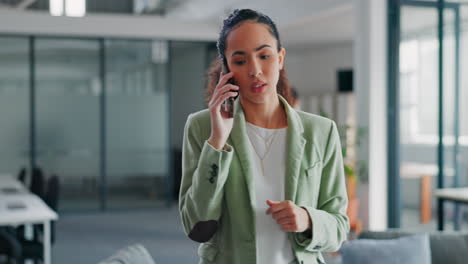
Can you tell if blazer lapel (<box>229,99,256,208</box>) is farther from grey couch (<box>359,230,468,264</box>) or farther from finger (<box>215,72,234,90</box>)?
grey couch (<box>359,230,468,264</box>)

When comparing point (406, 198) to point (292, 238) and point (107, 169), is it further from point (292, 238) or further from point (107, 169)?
point (292, 238)

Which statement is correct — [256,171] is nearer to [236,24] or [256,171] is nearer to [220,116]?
[220,116]

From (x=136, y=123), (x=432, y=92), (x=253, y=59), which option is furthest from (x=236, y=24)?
(x=136, y=123)

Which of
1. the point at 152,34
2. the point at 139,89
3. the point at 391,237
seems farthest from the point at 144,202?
the point at 391,237

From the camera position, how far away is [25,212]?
15.3 ft

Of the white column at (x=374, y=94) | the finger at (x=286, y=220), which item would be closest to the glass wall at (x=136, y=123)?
the white column at (x=374, y=94)

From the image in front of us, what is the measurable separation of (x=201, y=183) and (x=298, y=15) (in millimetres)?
7094

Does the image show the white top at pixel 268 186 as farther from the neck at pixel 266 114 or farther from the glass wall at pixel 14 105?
the glass wall at pixel 14 105

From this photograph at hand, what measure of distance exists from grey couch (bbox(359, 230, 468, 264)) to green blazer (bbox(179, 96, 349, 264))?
214 cm

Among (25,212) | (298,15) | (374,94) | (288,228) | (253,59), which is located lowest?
(25,212)

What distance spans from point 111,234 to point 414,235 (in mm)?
5233

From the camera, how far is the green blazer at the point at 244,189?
121 cm

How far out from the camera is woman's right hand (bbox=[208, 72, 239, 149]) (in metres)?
1.20

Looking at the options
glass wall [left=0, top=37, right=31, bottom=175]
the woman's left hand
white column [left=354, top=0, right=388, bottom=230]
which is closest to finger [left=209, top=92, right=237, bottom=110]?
the woman's left hand
